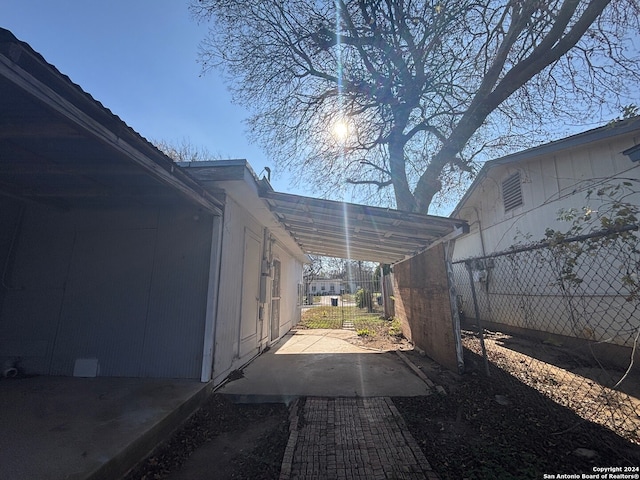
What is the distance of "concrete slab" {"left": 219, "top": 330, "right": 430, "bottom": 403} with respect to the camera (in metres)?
3.54

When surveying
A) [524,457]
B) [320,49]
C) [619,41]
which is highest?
[320,49]

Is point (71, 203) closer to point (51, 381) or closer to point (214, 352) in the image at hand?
point (51, 381)

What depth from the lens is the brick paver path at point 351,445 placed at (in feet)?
6.77

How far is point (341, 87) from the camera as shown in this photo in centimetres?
816

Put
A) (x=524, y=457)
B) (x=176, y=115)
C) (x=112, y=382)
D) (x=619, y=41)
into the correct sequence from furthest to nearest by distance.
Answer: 1. (x=176, y=115)
2. (x=619, y=41)
3. (x=112, y=382)
4. (x=524, y=457)

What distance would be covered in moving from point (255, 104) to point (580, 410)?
868 cm

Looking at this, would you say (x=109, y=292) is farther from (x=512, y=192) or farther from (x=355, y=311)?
(x=355, y=311)

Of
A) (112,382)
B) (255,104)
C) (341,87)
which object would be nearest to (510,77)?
(341,87)

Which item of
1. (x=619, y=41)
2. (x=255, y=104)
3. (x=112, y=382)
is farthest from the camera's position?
(x=255, y=104)

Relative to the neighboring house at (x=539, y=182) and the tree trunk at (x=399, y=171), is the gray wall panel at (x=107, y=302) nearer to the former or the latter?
the neighboring house at (x=539, y=182)

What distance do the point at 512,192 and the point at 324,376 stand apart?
21.6 ft

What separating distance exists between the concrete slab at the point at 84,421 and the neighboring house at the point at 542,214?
4471 mm

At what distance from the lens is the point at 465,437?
254 cm

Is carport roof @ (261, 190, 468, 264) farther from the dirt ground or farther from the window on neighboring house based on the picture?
the window on neighboring house
